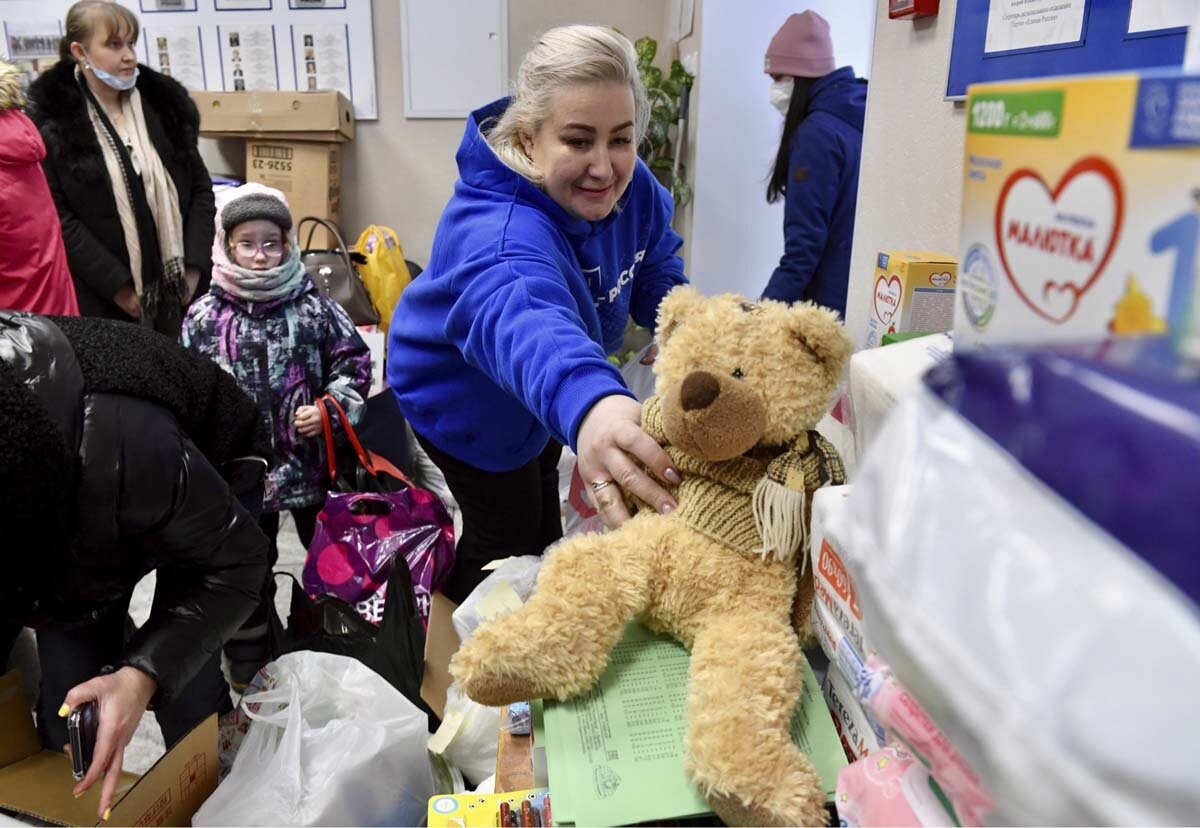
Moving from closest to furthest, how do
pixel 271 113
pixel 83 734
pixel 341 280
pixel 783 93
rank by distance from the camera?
1. pixel 83 734
2. pixel 783 93
3. pixel 341 280
4. pixel 271 113

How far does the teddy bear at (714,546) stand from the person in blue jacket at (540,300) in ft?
0.17

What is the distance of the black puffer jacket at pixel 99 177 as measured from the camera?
7.74ft

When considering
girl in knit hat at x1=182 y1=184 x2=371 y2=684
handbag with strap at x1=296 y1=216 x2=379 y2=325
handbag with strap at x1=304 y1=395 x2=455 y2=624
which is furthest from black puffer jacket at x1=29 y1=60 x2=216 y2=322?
handbag with strap at x1=304 y1=395 x2=455 y2=624

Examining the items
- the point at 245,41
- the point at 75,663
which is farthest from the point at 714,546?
the point at 245,41

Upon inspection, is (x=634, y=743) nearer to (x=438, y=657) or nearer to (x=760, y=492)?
(x=760, y=492)

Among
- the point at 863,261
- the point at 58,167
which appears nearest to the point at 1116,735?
the point at 863,261

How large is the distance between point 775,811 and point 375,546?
4.05 ft

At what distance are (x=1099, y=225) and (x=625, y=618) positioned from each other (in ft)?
1.57

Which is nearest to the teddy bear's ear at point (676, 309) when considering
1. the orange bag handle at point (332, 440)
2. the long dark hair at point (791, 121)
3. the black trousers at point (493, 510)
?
the black trousers at point (493, 510)

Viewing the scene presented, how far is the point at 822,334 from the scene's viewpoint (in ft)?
2.30

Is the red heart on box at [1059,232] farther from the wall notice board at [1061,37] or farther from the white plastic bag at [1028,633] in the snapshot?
the wall notice board at [1061,37]

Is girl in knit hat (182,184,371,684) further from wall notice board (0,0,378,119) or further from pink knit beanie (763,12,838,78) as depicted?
wall notice board (0,0,378,119)

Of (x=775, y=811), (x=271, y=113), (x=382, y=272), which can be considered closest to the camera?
(x=775, y=811)

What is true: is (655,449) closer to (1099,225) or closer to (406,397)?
(1099,225)
